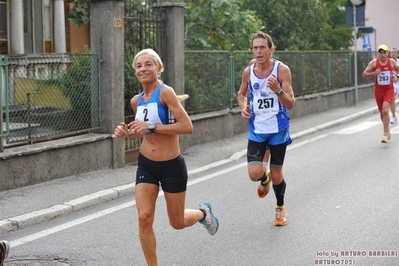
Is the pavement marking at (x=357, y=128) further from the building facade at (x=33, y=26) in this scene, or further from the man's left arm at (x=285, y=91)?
the man's left arm at (x=285, y=91)

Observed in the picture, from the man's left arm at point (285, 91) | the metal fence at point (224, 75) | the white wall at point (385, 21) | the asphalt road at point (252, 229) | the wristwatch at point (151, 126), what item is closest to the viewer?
the wristwatch at point (151, 126)

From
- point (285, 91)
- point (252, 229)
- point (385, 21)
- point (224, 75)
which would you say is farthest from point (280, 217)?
point (385, 21)

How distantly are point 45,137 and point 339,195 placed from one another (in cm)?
390

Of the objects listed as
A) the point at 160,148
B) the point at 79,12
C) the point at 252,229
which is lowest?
the point at 252,229

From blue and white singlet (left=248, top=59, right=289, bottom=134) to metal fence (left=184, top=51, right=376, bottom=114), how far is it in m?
6.24

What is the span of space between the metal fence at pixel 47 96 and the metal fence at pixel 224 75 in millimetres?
3033

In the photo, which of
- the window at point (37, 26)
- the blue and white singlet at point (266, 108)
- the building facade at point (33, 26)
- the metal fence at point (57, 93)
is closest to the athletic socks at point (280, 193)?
the blue and white singlet at point (266, 108)

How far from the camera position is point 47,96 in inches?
434

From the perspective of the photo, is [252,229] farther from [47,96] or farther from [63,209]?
[47,96]

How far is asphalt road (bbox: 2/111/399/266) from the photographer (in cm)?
707

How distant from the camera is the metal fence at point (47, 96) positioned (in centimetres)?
1031

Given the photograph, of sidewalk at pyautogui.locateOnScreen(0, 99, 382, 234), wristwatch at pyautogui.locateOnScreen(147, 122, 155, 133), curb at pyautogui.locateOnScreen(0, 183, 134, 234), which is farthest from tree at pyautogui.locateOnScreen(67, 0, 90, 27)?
wristwatch at pyautogui.locateOnScreen(147, 122, 155, 133)

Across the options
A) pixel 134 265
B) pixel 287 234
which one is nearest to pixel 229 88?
pixel 287 234

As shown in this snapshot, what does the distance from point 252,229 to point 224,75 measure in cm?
856
